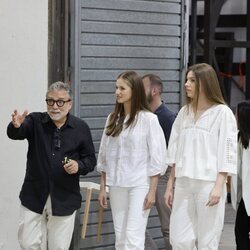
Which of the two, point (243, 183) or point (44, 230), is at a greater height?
point (243, 183)

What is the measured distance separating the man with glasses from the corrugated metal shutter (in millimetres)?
1357

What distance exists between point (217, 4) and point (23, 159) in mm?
5038

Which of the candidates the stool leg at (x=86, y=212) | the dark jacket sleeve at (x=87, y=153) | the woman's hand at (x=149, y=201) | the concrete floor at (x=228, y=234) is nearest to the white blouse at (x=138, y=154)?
the woman's hand at (x=149, y=201)

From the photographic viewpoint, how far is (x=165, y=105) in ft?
26.6

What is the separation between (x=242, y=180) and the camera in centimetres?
710

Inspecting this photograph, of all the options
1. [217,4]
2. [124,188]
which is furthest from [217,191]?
[217,4]

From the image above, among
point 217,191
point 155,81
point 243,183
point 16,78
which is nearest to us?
point 217,191

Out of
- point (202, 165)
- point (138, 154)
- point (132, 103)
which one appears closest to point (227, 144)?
point (202, 165)

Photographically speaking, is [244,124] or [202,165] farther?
[244,124]

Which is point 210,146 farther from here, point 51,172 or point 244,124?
point 51,172

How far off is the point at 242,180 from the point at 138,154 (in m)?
1.10

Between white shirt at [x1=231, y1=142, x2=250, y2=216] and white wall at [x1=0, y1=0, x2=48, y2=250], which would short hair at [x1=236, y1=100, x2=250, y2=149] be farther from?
white wall at [x1=0, y1=0, x2=48, y2=250]

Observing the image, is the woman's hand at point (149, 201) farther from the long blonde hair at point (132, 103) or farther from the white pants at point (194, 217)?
→ the long blonde hair at point (132, 103)

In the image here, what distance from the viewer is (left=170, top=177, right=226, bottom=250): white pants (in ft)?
20.2
